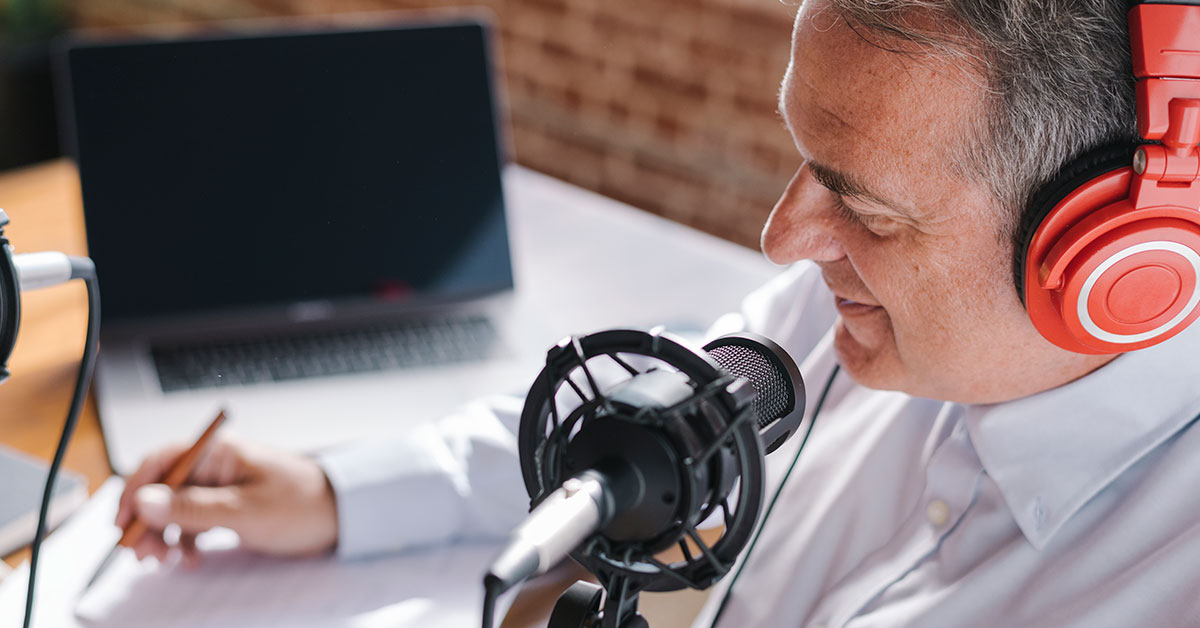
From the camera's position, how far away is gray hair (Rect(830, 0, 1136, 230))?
58cm

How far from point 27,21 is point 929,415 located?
294cm

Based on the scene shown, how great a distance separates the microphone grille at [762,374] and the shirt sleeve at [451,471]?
340 mm

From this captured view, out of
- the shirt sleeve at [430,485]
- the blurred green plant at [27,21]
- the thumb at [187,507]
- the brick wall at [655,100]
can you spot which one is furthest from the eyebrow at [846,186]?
the blurred green plant at [27,21]

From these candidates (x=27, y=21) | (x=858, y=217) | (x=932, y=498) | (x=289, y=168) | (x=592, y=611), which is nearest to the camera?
(x=592, y=611)

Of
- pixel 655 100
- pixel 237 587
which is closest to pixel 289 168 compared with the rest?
pixel 237 587

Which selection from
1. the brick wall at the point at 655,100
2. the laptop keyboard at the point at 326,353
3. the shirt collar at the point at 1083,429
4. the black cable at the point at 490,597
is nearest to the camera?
the black cable at the point at 490,597

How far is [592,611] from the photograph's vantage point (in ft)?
1.70

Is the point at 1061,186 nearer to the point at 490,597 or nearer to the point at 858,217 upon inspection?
the point at 858,217

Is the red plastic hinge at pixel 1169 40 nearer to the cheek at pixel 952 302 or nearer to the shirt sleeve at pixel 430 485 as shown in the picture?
the cheek at pixel 952 302

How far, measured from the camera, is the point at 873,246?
711 mm

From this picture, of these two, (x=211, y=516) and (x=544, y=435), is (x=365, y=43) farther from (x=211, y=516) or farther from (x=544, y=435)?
(x=544, y=435)

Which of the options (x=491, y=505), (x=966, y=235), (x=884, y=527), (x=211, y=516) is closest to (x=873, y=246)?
(x=966, y=235)

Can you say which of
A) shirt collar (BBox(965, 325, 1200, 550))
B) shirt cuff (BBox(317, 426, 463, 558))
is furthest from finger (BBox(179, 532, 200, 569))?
shirt collar (BBox(965, 325, 1200, 550))

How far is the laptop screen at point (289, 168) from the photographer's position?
1004 millimetres
